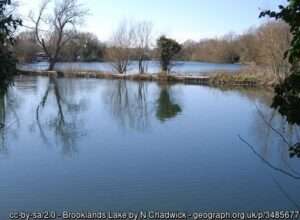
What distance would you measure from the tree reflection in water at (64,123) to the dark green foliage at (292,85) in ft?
22.7

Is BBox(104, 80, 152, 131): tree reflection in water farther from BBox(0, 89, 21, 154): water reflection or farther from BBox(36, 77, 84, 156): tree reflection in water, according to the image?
BBox(0, 89, 21, 154): water reflection

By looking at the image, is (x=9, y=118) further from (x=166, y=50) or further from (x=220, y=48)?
(x=220, y=48)

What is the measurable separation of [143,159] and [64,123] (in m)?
4.80

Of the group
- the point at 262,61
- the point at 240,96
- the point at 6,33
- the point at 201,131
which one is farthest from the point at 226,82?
the point at 6,33

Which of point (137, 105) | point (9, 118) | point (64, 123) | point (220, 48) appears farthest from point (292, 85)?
point (220, 48)

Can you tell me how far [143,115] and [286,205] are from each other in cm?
826

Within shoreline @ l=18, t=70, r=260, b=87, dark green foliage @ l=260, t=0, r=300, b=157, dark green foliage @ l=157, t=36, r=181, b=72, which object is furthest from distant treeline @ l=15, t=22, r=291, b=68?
dark green foliage @ l=260, t=0, r=300, b=157

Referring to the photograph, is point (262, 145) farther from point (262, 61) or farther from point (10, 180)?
point (262, 61)

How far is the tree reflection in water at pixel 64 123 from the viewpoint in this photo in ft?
32.4

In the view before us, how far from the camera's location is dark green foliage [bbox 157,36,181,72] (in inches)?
1139

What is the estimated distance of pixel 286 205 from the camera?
19.9 ft

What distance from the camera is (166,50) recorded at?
2892 cm

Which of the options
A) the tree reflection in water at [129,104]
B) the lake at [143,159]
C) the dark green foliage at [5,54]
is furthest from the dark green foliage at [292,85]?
the tree reflection in water at [129,104]

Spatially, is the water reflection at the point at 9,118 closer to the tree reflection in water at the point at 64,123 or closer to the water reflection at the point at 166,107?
the tree reflection in water at the point at 64,123
